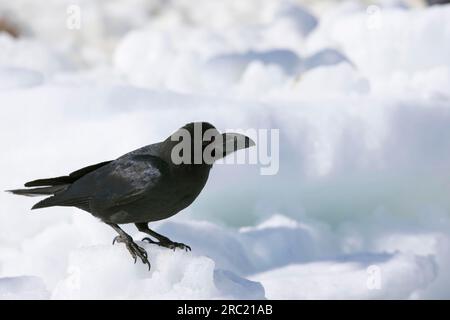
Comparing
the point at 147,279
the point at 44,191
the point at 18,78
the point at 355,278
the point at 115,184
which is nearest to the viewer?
the point at 147,279

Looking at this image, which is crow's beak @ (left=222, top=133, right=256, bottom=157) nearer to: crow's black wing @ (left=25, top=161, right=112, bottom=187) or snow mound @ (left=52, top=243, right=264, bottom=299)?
snow mound @ (left=52, top=243, right=264, bottom=299)

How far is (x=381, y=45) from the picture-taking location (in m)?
9.20

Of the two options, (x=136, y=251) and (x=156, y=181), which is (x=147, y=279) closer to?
(x=136, y=251)

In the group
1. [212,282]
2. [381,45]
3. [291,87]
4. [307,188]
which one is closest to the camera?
[212,282]

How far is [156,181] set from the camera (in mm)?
3287

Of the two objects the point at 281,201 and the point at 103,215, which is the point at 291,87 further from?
the point at 103,215

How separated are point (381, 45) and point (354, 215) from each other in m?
3.64

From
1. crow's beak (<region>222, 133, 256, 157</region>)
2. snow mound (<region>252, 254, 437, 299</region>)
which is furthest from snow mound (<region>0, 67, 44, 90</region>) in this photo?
crow's beak (<region>222, 133, 256, 157</region>)

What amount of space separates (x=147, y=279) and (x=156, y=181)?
0.43 m

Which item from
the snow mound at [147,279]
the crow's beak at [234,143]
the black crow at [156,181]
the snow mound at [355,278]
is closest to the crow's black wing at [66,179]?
the black crow at [156,181]

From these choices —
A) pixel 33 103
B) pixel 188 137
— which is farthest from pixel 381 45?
pixel 188 137

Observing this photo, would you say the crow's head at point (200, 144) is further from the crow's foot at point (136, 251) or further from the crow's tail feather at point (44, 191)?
the crow's tail feather at point (44, 191)

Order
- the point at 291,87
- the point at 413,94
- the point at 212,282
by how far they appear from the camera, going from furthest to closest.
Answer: the point at 291,87 < the point at 413,94 < the point at 212,282

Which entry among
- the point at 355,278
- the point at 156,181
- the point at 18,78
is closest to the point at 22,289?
the point at 156,181
